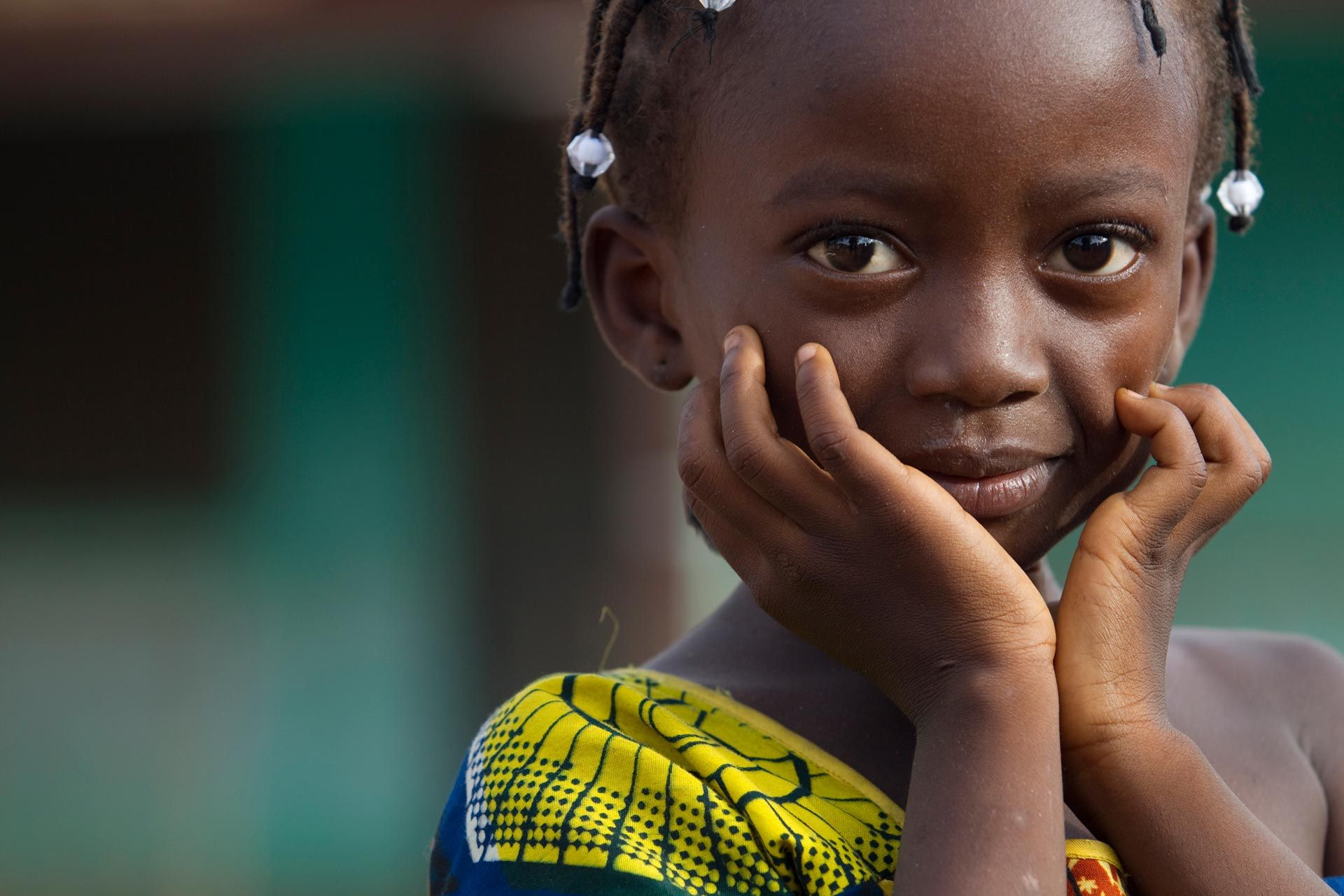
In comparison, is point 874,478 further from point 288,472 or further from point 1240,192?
point 288,472

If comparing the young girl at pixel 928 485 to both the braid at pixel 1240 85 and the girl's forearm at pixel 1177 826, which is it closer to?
the girl's forearm at pixel 1177 826

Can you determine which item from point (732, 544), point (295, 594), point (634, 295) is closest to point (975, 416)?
point (732, 544)

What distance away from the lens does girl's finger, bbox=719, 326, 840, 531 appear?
5.18 ft

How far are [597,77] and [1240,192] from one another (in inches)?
35.4

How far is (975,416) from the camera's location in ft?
5.25

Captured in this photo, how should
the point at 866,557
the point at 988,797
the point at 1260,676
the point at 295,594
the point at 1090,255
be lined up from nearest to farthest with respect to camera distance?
the point at 988,797 → the point at 866,557 → the point at 1090,255 → the point at 1260,676 → the point at 295,594

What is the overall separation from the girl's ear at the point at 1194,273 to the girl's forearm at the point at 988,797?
0.69 metres

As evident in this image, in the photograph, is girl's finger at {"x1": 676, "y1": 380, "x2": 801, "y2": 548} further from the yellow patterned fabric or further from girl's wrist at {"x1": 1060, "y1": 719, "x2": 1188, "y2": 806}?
girl's wrist at {"x1": 1060, "y1": 719, "x2": 1188, "y2": 806}

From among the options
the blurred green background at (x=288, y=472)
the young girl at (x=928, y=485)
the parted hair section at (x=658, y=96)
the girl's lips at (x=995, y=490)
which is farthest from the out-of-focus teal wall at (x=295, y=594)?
the girl's lips at (x=995, y=490)

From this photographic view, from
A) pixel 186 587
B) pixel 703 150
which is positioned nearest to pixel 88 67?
pixel 186 587

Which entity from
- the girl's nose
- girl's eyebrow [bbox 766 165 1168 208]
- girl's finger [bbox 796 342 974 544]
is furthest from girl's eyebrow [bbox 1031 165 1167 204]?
girl's finger [bbox 796 342 974 544]

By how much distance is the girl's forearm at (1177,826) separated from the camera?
1.52 m

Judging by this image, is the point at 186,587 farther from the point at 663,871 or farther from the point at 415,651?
the point at 663,871

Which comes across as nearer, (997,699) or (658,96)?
(997,699)
